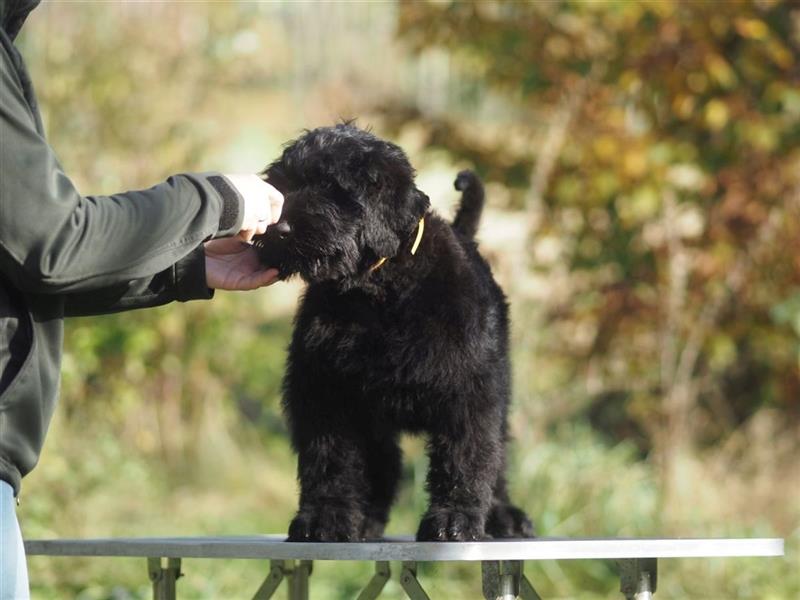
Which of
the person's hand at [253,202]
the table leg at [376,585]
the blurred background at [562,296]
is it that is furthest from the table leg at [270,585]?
the blurred background at [562,296]

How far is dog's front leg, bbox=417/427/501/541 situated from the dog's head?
51cm

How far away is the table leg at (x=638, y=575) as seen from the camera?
3.22 m

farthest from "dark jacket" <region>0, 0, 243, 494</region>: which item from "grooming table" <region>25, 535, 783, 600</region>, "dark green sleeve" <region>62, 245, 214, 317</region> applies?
"grooming table" <region>25, 535, 783, 600</region>

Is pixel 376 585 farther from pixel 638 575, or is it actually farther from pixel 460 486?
pixel 638 575

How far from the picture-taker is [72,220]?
208cm

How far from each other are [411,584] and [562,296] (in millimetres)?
4608

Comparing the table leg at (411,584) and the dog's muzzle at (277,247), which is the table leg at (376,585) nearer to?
the table leg at (411,584)

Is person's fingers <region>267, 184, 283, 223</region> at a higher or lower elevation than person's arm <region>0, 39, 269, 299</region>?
higher

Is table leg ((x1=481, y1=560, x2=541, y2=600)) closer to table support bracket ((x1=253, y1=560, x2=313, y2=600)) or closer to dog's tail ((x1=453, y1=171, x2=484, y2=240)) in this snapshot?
table support bracket ((x1=253, y1=560, x2=313, y2=600))

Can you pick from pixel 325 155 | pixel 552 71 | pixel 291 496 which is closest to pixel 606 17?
pixel 552 71

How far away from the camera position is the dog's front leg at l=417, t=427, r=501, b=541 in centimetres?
303

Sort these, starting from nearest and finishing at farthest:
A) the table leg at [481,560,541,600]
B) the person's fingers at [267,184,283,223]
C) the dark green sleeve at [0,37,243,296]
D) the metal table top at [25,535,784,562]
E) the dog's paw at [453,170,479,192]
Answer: the dark green sleeve at [0,37,243,296] → the person's fingers at [267,184,283,223] → the metal table top at [25,535,784,562] → the table leg at [481,560,541,600] → the dog's paw at [453,170,479,192]

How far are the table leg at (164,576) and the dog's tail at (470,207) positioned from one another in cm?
135

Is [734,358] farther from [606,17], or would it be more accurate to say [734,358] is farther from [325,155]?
[325,155]
